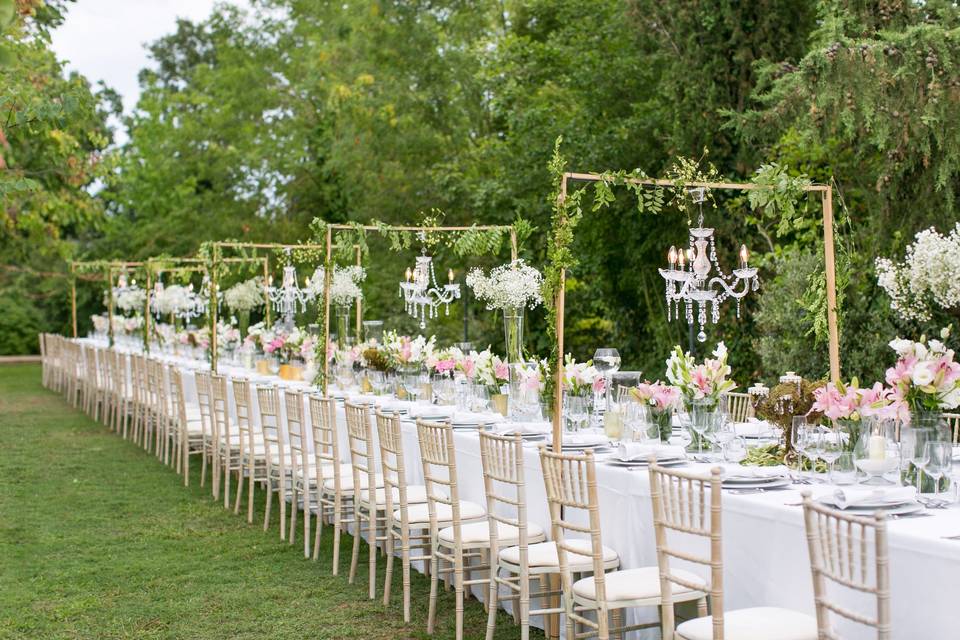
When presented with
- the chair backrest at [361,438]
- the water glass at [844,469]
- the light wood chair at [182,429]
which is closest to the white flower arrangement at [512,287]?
the chair backrest at [361,438]

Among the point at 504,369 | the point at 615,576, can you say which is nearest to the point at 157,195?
the point at 504,369

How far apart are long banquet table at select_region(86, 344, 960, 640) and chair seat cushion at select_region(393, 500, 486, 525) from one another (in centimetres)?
29

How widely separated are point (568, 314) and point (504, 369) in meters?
9.93

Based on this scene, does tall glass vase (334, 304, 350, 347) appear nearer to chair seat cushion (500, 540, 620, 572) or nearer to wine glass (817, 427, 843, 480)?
chair seat cushion (500, 540, 620, 572)

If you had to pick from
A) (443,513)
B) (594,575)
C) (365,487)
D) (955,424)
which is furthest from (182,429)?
(955,424)

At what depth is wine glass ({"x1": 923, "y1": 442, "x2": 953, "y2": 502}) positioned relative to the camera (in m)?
3.72

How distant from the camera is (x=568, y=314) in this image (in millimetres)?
16500

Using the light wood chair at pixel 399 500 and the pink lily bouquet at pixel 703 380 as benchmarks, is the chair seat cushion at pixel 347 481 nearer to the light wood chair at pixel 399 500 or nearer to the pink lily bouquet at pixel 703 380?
the light wood chair at pixel 399 500

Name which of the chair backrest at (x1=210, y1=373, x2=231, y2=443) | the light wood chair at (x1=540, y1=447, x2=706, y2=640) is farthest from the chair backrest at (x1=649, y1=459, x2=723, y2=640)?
the chair backrest at (x1=210, y1=373, x2=231, y2=443)

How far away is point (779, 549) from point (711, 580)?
0.42m

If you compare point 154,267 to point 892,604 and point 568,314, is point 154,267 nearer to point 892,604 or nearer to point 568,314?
point 568,314

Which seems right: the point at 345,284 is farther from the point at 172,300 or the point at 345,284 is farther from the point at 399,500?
the point at 172,300

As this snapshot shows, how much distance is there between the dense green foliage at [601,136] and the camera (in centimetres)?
820

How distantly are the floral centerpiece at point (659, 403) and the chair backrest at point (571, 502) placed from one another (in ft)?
2.82
